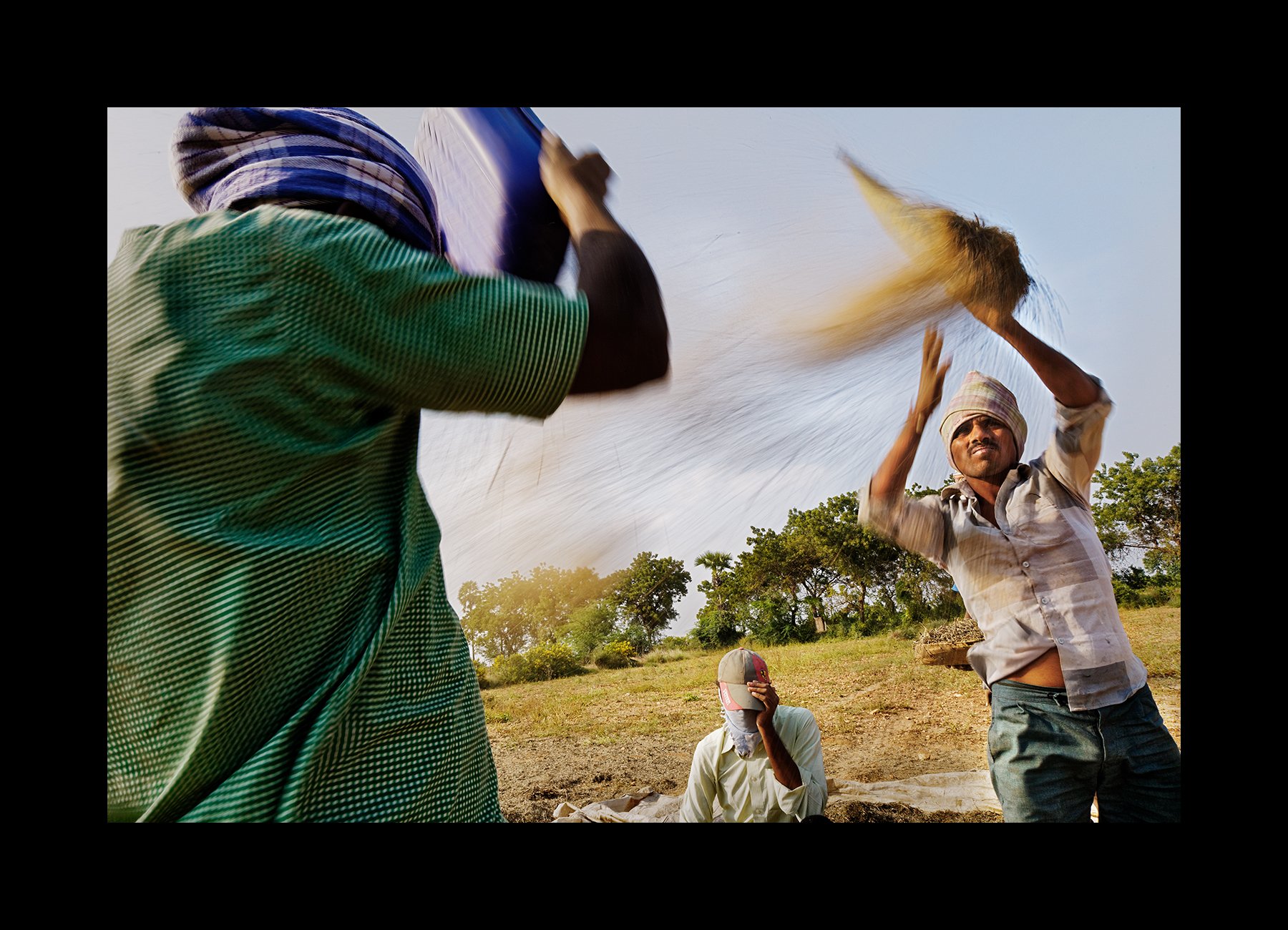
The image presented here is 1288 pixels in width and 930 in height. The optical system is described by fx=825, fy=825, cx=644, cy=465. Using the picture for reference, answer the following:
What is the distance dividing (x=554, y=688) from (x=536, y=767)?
15.6 inches

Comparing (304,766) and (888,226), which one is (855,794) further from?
(304,766)

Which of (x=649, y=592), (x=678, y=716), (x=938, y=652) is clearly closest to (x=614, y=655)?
(x=678, y=716)

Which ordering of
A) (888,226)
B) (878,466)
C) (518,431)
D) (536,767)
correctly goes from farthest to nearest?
1. (536,767)
2. (878,466)
3. (888,226)
4. (518,431)

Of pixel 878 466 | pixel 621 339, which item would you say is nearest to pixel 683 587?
pixel 878 466

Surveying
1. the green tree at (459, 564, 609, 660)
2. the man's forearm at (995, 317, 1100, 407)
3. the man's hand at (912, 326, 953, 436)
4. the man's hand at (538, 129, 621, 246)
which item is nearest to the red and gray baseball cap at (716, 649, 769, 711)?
the green tree at (459, 564, 609, 660)

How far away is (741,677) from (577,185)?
223 cm

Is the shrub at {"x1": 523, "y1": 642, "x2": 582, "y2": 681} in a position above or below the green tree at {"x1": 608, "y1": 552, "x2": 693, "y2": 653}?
below

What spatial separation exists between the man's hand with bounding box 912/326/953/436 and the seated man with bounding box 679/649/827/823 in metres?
1.31

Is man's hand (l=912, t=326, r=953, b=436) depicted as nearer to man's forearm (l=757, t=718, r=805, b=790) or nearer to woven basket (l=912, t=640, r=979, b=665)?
man's forearm (l=757, t=718, r=805, b=790)

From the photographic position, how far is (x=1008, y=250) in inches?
77.4

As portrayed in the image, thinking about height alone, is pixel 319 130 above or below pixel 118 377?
above

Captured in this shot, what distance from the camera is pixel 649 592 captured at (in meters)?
3.08

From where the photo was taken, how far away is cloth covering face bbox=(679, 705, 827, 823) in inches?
116

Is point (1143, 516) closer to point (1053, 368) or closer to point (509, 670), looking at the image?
point (1053, 368)
